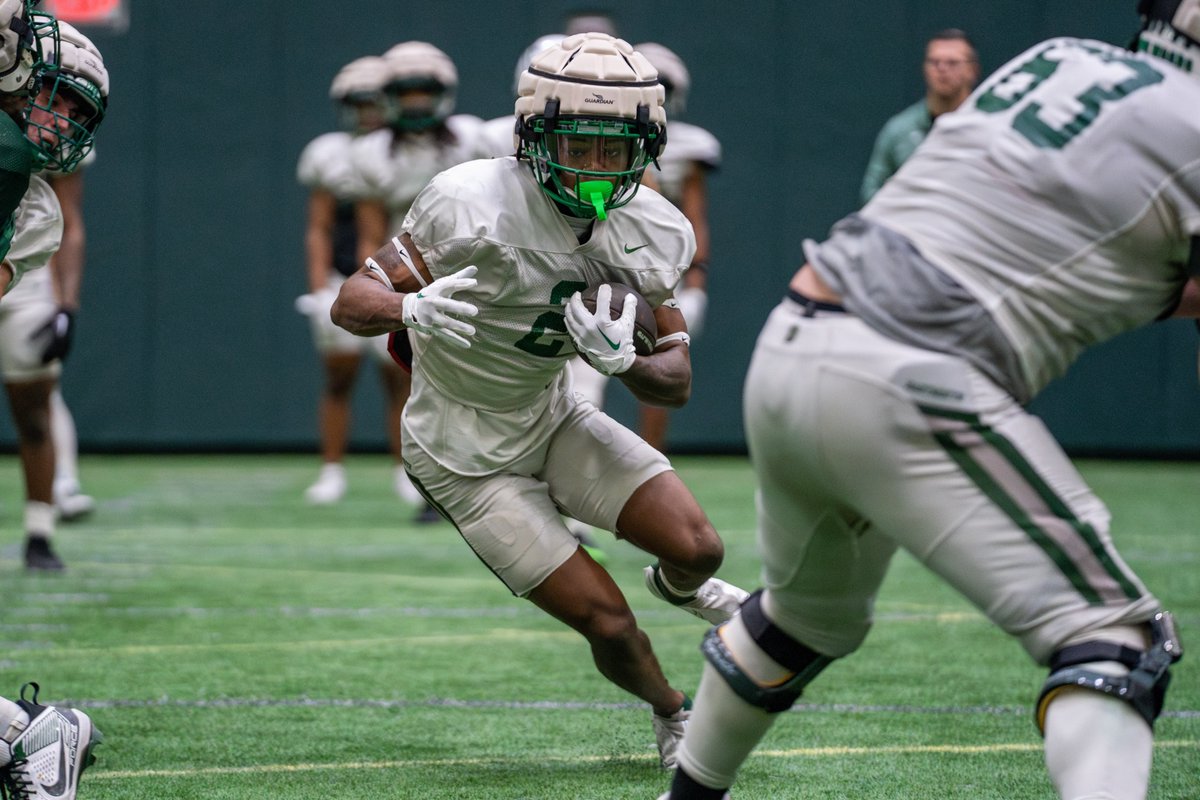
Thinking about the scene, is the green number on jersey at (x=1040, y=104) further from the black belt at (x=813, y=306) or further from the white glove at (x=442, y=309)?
the white glove at (x=442, y=309)

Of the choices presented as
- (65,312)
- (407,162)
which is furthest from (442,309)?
(407,162)

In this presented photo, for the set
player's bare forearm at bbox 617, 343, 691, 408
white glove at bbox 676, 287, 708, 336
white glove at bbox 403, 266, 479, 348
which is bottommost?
white glove at bbox 676, 287, 708, 336

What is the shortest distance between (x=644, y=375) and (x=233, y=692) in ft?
5.51

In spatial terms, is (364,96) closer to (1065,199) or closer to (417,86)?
(417,86)

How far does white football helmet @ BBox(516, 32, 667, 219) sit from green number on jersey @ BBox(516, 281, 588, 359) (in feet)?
0.55

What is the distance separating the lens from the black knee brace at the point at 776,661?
258 cm

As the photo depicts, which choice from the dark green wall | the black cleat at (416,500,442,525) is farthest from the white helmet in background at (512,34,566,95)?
the black cleat at (416,500,442,525)

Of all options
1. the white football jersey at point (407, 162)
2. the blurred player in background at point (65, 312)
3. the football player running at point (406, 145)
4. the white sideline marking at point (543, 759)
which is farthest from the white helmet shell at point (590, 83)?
the white football jersey at point (407, 162)

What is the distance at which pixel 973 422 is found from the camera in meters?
2.29

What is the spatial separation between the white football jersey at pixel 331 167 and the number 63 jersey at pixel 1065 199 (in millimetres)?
6459

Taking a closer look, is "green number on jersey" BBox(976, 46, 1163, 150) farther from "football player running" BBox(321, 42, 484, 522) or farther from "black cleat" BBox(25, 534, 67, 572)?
"football player running" BBox(321, 42, 484, 522)

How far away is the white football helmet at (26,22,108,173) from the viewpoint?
11.2 feet

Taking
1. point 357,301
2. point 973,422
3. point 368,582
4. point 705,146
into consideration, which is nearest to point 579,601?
point 357,301

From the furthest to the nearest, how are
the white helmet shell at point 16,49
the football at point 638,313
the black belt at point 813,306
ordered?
1. the football at point 638,313
2. the white helmet shell at point 16,49
3. the black belt at point 813,306
